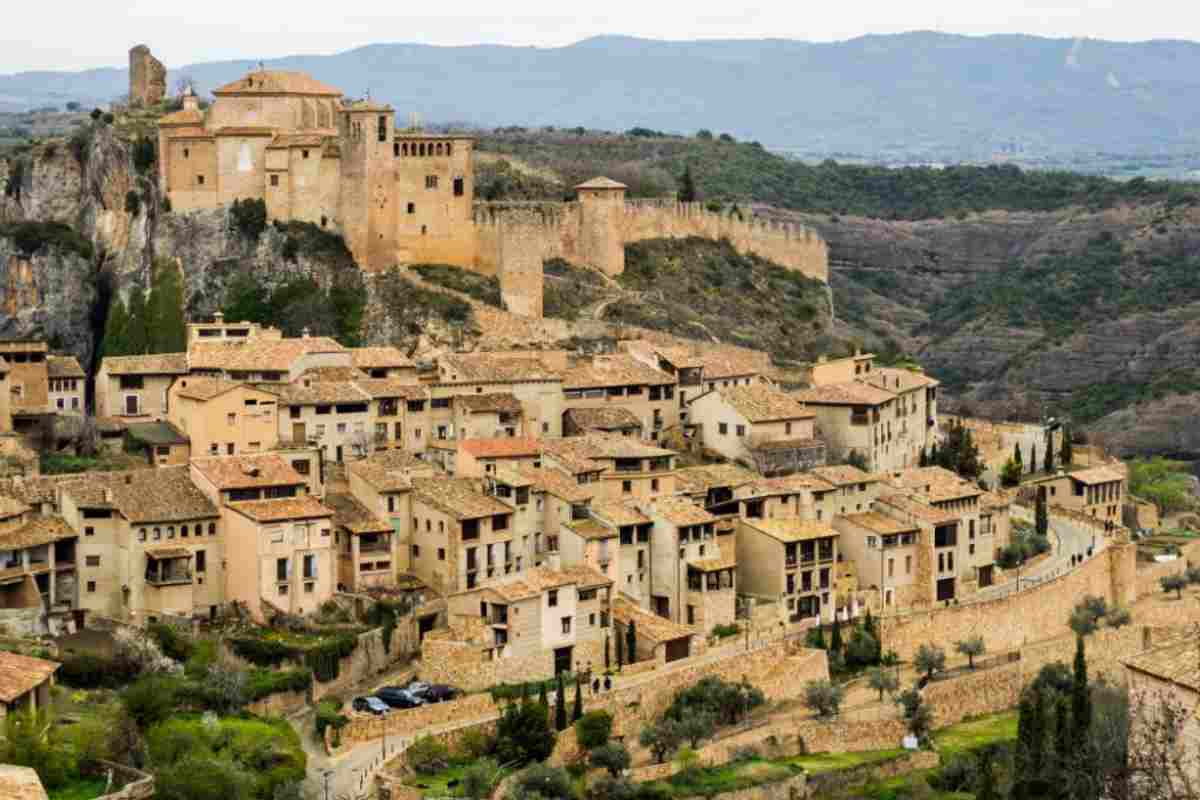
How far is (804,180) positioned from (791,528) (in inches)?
3500

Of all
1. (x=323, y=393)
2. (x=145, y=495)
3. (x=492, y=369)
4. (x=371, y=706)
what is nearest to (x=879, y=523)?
(x=492, y=369)

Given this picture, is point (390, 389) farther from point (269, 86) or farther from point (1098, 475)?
point (1098, 475)

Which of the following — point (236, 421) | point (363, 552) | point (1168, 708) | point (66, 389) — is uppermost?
point (1168, 708)

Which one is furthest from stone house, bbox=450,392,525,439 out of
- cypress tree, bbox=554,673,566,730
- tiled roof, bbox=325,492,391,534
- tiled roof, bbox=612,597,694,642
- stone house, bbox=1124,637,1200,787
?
stone house, bbox=1124,637,1200,787

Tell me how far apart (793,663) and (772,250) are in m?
38.0

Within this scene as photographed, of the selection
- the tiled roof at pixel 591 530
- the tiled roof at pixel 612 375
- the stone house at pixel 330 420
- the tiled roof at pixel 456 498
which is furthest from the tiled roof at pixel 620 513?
the tiled roof at pixel 612 375

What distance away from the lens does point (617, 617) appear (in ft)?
163

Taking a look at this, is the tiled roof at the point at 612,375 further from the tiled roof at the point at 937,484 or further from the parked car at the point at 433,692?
the parked car at the point at 433,692

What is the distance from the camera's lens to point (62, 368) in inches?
2309

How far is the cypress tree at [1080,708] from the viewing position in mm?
44500

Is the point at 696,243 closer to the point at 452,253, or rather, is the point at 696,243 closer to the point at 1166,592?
the point at 452,253

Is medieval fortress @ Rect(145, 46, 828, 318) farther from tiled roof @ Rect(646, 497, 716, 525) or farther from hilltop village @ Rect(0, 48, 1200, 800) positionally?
tiled roof @ Rect(646, 497, 716, 525)

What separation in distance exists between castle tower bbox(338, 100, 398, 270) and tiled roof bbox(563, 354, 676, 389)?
8.33 m

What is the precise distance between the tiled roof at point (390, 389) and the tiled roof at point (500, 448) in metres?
2.07
